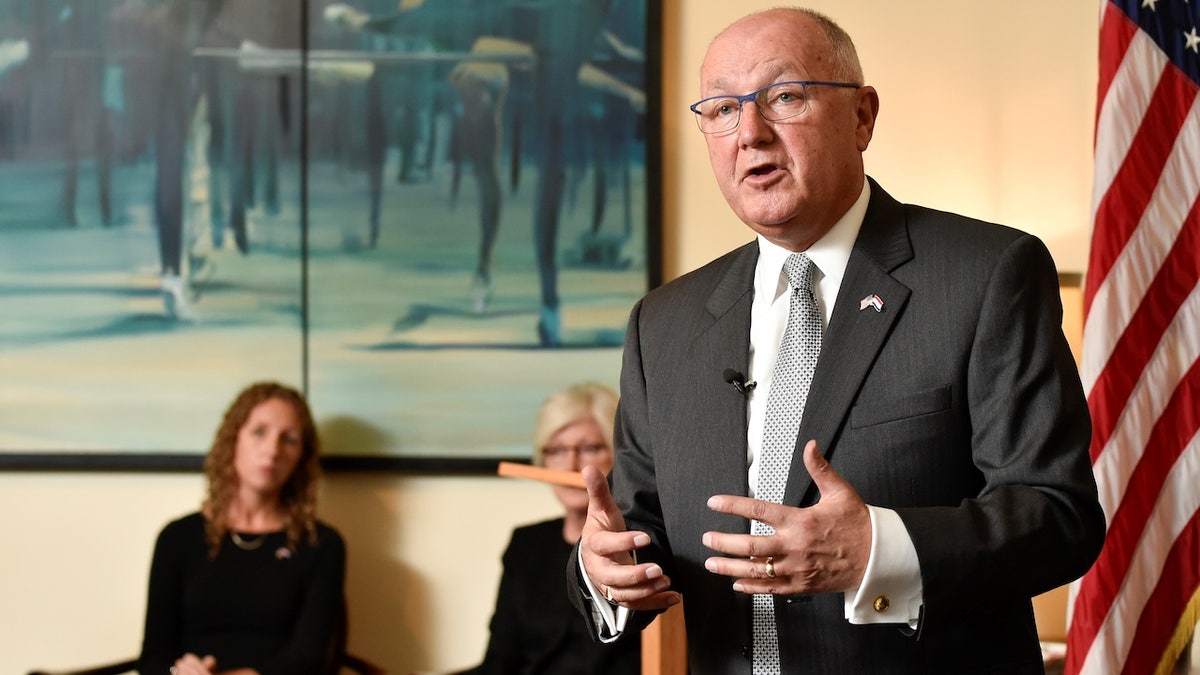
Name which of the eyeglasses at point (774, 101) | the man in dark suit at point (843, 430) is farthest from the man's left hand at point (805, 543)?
the eyeglasses at point (774, 101)

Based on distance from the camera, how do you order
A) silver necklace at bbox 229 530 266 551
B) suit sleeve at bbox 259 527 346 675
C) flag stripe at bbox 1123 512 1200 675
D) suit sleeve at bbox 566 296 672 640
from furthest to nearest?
silver necklace at bbox 229 530 266 551, suit sleeve at bbox 259 527 346 675, flag stripe at bbox 1123 512 1200 675, suit sleeve at bbox 566 296 672 640

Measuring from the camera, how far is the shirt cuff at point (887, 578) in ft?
4.48

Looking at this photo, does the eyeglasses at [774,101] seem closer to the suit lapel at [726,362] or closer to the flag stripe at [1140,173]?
the suit lapel at [726,362]

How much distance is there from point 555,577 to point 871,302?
2315mm

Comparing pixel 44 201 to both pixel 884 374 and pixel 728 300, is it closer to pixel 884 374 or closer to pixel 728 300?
pixel 728 300

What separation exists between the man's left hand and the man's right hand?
0.56ft

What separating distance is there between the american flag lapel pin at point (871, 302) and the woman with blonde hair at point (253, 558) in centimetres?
272

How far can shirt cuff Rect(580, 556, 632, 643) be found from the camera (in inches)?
66.4

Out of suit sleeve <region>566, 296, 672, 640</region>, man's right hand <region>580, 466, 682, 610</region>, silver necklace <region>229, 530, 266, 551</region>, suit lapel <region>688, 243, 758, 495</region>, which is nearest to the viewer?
man's right hand <region>580, 466, 682, 610</region>


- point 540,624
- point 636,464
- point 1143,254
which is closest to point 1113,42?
point 1143,254

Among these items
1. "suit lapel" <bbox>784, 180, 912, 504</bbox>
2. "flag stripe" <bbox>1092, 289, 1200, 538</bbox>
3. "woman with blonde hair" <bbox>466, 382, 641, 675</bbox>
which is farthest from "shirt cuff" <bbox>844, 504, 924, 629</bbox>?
"woman with blonde hair" <bbox>466, 382, 641, 675</bbox>

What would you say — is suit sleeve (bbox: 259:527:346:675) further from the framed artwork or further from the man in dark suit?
the man in dark suit

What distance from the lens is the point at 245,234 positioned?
13.6 feet

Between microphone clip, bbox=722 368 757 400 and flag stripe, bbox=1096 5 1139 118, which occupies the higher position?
flag stripe, bbox=1096 5 1139 118
